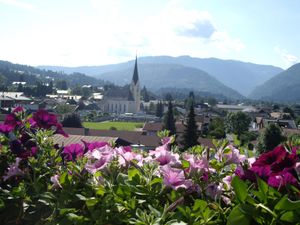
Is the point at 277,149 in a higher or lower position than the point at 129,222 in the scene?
higher

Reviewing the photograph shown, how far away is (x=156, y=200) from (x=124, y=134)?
38.1 m

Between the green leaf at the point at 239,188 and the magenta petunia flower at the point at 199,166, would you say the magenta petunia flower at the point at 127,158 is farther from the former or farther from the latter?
the green leaf at the point at 239,188

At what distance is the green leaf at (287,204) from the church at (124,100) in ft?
376

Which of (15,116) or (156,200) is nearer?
(156,200)

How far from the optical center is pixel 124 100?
11594 cm

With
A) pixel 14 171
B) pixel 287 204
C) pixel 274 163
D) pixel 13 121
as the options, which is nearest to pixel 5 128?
pixel 13 121

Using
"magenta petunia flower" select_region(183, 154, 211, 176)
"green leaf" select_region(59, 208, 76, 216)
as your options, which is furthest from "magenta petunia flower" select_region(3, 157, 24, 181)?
"magenta petunia flower" select_region(183, 154, 211, 176)

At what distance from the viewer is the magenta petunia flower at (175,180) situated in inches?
49.2

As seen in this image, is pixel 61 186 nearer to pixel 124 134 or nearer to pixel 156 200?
pixel 156 200

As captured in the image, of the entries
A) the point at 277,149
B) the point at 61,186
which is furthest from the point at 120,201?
the point at 277,149

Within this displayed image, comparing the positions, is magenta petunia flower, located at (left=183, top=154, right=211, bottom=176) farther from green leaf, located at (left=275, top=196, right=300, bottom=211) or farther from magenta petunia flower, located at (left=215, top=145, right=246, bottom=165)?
green leaf, located at (left=275, top=196, right=300, bottom=211)

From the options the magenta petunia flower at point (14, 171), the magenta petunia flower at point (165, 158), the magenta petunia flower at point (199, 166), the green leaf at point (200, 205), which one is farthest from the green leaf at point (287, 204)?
the magenta petunia flower at point (14, 171)

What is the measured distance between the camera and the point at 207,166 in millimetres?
1357

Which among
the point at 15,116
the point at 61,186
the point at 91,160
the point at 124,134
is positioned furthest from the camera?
the point at 124,134
